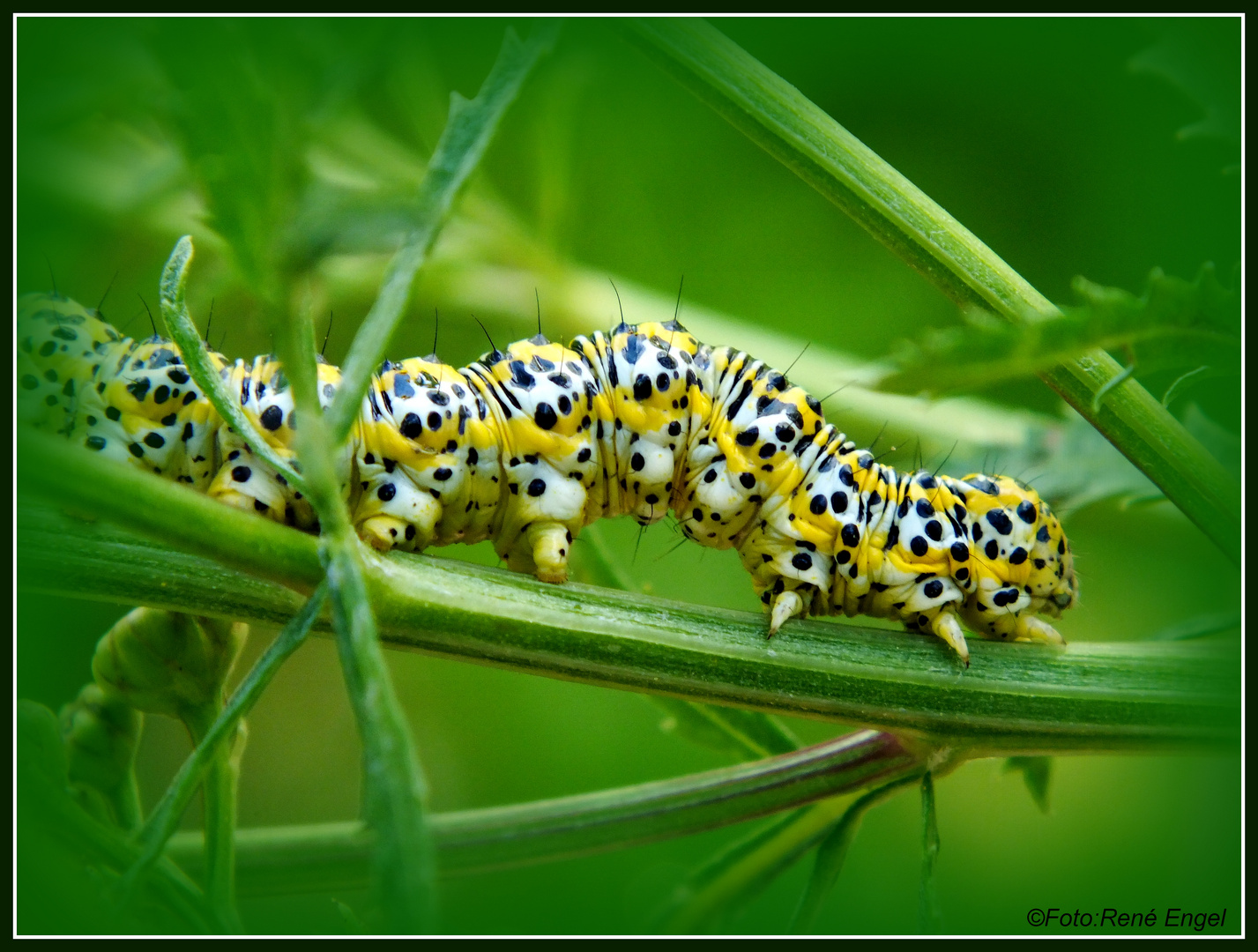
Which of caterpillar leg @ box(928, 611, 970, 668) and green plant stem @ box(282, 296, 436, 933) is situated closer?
green plant stem @ box(282, 296, 436, 933)

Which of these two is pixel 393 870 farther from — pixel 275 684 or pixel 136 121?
pixel 275 684

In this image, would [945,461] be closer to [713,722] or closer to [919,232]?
[713,722]

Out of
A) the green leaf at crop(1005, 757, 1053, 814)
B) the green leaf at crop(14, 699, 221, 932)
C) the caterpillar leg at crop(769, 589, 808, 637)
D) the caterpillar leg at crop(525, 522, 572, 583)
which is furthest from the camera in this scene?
the green leaf at crop(1005, 757, 1053, 814)

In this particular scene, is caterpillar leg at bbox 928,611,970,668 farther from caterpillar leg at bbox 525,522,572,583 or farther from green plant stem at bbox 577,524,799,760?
caterpillar leg at bbox 525,522,572,583

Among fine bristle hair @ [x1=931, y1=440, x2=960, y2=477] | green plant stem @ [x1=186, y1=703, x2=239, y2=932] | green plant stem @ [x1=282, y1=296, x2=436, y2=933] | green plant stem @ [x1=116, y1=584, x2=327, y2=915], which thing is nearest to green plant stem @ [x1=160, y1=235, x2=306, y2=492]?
green plant stem @ [x1=282, y1=296, x2=436, y2=933]

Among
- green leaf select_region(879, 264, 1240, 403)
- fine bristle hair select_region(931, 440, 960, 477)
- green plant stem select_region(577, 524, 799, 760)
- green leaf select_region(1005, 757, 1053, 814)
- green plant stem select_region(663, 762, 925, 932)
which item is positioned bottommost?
green plant stem select_region(663, 762, 925, 932)

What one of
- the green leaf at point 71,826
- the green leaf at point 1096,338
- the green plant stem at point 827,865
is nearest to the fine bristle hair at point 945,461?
the green plant stem at point 827,865

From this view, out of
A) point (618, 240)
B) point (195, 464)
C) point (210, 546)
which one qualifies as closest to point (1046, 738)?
point (210, 546)

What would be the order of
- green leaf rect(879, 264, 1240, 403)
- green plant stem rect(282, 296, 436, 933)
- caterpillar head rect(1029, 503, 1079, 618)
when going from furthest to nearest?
1. caterpillar head rect(1029, 503, 1079, 618)
2. green leaf rect(879, 264, 1240, 403)
3. green plant stem rect(282, 296, 436, 933)
